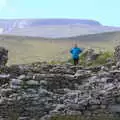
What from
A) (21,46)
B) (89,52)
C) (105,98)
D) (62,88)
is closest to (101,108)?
(105,98)

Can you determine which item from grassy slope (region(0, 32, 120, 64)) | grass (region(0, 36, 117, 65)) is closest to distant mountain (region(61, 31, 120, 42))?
grassy slope (region(0, 32, 120, 64))

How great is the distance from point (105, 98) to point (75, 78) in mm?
1482

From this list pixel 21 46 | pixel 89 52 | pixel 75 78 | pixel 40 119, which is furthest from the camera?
pixel 21 46

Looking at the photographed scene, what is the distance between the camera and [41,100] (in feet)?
54.0

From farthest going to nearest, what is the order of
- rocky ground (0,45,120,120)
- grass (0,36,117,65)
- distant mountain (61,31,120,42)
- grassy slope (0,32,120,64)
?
distant mountain (61,31,120,42), grassy slope (0,32,120,64), grass (0,36,117,65), rocky ground (0,45,120,120)

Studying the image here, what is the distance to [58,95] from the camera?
1666 cm

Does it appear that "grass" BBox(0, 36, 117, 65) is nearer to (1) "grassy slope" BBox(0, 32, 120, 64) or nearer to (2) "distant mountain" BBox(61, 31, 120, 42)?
(1) "grassy slope" BBox(0, 32, 120, 64)

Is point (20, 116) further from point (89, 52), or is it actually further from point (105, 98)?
point (89, 52)

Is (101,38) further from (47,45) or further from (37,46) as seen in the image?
(37,46)

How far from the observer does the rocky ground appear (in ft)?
53.3

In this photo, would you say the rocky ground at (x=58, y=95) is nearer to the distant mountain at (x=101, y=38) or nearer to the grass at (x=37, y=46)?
the grass at (x=37, y=46)

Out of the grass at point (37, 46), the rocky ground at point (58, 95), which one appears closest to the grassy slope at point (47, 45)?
the grass at point (37, 46)

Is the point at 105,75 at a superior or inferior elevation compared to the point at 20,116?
superior

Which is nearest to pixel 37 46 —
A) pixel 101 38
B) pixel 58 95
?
pixel 101 38
